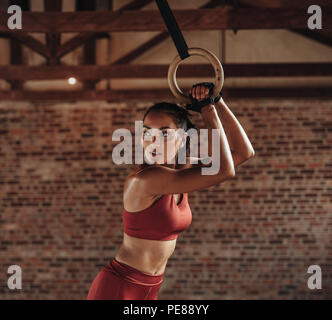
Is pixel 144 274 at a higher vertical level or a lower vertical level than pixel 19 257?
higher

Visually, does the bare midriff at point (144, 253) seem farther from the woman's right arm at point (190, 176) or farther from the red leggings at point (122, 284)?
the woman's right arm at point (190, 176)

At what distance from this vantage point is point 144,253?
1446 millimetres

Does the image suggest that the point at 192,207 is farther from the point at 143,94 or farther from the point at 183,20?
the point at 183,20

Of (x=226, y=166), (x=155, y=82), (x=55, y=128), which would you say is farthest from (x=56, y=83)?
(x=226, y=166)

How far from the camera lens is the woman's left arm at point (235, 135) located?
53.1 inches

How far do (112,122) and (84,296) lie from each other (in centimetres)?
197

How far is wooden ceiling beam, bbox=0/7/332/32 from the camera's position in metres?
2.82

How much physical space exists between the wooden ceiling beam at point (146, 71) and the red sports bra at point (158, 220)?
2532mm

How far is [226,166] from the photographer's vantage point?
1160 mm

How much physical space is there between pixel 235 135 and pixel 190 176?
0.24 metres

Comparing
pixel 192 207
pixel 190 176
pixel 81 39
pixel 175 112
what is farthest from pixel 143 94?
pixel 190 176

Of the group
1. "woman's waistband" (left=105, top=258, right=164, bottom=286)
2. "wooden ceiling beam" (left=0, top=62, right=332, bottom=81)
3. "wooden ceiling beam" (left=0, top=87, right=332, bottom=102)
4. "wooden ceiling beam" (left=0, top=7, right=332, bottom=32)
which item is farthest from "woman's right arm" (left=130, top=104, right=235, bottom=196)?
"wooden ceiling beam" (left=0, top=87, right=332, bottom=102)

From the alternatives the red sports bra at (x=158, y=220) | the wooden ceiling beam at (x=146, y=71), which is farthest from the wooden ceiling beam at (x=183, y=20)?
the red sports bra at (x=158, y=220)

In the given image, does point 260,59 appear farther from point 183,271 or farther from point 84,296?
point 84,296
